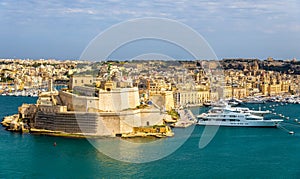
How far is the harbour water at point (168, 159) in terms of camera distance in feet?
21.6

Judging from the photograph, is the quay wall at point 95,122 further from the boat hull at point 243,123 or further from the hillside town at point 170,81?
the boat hull at point 243,123

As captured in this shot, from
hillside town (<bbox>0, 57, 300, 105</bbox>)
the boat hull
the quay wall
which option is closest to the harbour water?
the quay wall

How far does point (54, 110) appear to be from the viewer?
9.48m

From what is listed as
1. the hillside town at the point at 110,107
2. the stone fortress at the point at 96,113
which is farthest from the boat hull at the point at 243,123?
the stone fortress at the point at 96,113

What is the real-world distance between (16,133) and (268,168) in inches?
206

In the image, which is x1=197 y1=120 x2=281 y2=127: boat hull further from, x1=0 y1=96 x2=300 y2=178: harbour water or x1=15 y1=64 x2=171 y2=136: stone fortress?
x1=15 y1=64 x2=171 y2=136: stone fortress

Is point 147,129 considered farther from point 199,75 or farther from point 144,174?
point 199,75

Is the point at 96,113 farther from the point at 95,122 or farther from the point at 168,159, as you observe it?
the point at 168,159

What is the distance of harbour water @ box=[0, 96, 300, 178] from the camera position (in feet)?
21.6

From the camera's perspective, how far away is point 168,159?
7.33 m

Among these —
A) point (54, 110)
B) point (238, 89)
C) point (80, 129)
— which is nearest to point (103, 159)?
point (80, 129)

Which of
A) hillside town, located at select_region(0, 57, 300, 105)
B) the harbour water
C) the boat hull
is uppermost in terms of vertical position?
hillside town, located at select_region(0, 57, 300, 105)

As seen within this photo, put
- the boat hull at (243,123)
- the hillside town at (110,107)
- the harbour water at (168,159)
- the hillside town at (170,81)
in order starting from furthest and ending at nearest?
the hillside town at (170,81) < the boat hull at (243,123) < the hillside town at (110,107) < the harbour water at (168,159)

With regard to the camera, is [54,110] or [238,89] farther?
[238,89]
